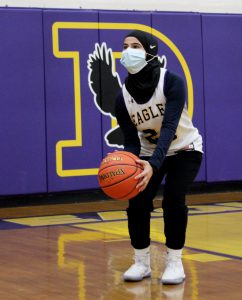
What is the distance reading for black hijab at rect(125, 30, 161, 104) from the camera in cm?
480

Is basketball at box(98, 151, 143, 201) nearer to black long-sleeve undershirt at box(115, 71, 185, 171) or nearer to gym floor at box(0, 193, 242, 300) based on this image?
black long-sleeve undershirt at box(115, 71, 185, 171)

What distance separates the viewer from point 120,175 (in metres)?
4.54

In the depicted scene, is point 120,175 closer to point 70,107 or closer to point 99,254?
point 99,254

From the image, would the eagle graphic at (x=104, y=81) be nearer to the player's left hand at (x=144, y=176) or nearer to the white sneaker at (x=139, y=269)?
the white sneaker at (x=139, y=269)

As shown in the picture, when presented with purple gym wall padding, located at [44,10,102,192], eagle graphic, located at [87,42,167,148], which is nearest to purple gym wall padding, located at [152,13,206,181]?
eagle graphic, located at [87,42,167,148]

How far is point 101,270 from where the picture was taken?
5.33 m

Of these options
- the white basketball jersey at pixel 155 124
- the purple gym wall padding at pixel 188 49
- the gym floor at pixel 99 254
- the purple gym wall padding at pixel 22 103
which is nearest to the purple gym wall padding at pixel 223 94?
the purple gym wall padding at pixel 188 49

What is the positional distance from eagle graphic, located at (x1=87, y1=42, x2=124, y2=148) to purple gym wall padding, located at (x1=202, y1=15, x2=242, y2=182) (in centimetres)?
127

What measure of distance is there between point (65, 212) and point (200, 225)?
198 cm

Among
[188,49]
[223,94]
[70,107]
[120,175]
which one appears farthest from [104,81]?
[120,175]

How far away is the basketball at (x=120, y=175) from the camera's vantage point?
14.9ft

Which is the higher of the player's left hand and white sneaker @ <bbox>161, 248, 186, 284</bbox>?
the player's left hand

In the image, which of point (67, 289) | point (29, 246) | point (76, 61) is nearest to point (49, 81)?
point (76, 61)

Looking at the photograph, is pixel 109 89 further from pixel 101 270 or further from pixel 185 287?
pixel 185 287
